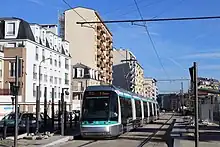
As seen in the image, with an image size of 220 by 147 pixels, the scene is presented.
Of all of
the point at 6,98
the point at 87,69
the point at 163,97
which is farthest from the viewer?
the point at 163,97

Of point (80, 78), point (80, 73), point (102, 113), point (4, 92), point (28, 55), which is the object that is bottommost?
point (102, 113)

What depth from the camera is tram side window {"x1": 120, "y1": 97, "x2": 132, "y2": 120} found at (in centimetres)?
2758

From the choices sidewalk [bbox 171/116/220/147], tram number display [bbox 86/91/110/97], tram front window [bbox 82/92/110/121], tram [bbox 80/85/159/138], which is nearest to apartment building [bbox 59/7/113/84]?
sidewalk [bbox 171/116/220/147]

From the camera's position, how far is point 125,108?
28844 mm

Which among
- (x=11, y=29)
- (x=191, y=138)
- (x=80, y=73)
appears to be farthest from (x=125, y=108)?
(x=80, y=73)

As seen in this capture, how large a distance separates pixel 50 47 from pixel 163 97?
77.1m

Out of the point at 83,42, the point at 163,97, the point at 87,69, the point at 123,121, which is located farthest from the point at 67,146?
the point at 163,97

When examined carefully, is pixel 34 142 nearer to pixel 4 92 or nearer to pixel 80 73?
pixel 4 92

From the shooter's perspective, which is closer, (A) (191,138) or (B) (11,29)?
(A) (191,138)

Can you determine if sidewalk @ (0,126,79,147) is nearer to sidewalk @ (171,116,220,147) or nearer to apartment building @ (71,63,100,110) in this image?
sidewalk @ (171,116,220,147)

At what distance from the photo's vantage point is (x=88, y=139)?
1064 inches

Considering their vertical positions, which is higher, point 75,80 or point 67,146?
point 75,80

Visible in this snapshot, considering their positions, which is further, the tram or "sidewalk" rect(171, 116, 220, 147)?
the tram

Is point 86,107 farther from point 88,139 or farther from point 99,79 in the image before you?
point 99,79
